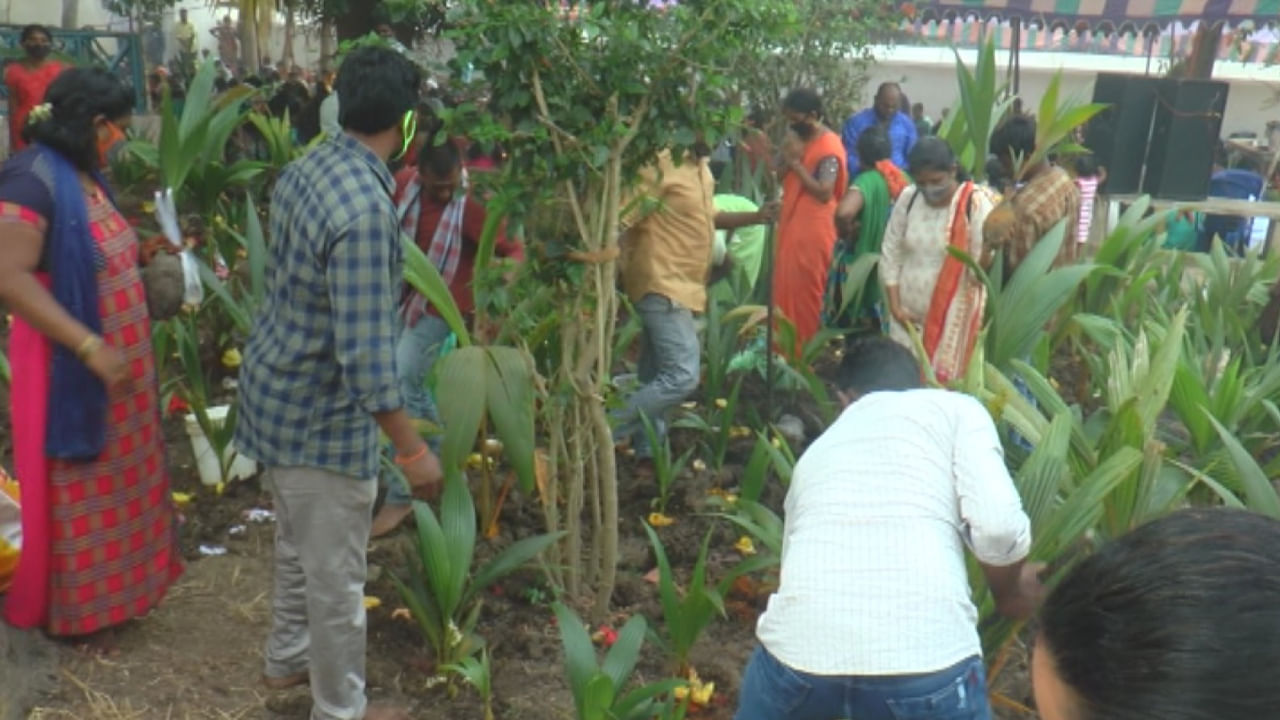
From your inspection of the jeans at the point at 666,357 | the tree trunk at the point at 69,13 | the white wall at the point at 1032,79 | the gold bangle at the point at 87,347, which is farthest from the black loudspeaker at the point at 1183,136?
the white wall at the point at 1032,79

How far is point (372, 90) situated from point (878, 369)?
116 centimetres

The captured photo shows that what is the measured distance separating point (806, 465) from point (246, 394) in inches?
46.6

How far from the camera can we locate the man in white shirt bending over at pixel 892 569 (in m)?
2.15

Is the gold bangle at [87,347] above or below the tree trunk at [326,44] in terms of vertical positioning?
below

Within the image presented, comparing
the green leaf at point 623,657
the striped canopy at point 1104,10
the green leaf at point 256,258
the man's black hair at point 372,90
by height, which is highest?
the striped canopy at point 1104,10

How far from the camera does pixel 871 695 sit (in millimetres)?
2158

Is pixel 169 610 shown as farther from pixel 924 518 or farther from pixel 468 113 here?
pixel 924 518

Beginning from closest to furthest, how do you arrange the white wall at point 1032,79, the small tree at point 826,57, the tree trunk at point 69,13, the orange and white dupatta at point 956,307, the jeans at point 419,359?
the jeans at point 419,359 < the orange and white dupatta at point 956,307 < the small tree at point 826,57 < the tree trunk at point 69,13 < the white wall at point 1032,79

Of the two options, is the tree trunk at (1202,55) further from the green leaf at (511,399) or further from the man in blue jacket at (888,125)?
the green leaf at (511,399)

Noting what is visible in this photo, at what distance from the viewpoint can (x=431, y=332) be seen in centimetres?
413

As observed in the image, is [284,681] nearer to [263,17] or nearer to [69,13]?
[263,17]

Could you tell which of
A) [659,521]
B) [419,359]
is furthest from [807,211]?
[419,359]

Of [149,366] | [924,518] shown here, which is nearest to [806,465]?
[924,518]

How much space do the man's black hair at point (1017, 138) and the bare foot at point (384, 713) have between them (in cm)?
331
